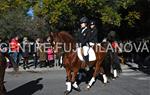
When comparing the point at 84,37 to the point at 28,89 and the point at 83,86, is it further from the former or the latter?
the point at 28,89

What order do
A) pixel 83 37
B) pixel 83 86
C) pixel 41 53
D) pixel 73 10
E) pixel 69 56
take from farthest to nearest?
pixel 41 53
pixel 73 10
pixel 83 86
pixel 83 37
pixel 69 56

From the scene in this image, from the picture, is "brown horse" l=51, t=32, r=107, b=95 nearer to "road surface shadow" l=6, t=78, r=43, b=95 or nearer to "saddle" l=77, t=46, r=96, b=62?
"saddle" l=77, t=46, r=96, b=62

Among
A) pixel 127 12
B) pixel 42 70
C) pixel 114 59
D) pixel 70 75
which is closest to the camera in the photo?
pixel 70 75

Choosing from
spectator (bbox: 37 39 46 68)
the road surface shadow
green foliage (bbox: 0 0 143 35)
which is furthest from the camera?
spectator (bbox: 37 39 46 68)

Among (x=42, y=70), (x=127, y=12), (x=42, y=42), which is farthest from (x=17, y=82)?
(x=127, y=12)

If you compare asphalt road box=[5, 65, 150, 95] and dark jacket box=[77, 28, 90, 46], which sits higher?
dark jacket box=[77, 28, 90, 46]

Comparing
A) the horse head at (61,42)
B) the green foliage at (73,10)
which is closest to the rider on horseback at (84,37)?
the horse head at (61,42)

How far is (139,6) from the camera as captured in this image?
26953mm

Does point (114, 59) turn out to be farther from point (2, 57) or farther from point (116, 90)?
point (2, 57)

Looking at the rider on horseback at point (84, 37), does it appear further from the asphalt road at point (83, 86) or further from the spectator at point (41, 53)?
the spectator at point (41, 53)

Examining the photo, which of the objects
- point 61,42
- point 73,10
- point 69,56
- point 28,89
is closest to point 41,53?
point 73,10

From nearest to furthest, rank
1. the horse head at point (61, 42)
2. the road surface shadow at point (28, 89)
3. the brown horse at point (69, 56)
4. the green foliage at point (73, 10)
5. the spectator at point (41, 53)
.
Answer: the horse head at point (61, 42)
the brown horse at point (69, 56)
the road surface shadow at point (28, 89)
the green foliage at point (73, 10)
the spectator at point (41, 53)

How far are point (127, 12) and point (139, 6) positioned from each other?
163 cm

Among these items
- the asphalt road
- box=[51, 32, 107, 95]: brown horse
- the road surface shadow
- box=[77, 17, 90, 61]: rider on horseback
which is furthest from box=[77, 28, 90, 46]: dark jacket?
the road surface shadow
